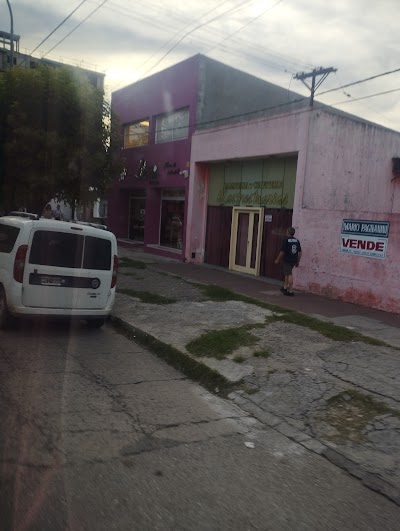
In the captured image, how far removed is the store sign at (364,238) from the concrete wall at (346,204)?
0.11 meters

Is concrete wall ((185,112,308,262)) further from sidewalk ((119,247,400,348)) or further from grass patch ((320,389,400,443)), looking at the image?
grass patch ((320,389,400,443))

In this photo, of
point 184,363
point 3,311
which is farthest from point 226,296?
point 3,311

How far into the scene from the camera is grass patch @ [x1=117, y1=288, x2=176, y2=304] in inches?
387

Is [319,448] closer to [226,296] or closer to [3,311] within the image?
[3,311]

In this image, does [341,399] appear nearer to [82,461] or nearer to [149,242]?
[82,461]

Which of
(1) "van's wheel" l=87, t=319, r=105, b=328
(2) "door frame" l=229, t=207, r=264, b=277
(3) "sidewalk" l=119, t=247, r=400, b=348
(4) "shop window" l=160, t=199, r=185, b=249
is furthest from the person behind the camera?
(4) "shop window" l=160, t=199, r=185, b=249

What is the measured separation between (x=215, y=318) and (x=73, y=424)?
4651mm

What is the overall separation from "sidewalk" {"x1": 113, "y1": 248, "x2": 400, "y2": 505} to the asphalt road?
0.93 ft

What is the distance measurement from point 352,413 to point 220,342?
2.54 m

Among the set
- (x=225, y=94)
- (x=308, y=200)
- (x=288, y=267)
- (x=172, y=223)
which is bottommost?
(x=288, y=267)

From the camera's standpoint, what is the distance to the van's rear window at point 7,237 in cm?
683

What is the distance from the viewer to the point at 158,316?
852 cm

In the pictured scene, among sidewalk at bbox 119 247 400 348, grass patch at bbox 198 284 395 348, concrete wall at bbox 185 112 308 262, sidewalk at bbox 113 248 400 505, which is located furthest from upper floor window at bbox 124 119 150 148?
grass patch at bbox 198 284 395 348

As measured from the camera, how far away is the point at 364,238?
10.2m
